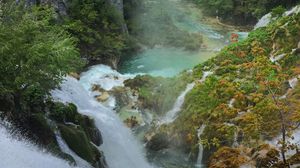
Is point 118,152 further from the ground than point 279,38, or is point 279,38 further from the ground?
point 279,38

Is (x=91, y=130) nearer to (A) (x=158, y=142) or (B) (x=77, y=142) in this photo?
(B) (x=77, y=142)

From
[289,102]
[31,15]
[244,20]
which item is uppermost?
[31,15]

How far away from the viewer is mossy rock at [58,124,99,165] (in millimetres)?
15125

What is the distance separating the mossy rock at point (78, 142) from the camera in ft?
49.6

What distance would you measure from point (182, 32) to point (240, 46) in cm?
1385

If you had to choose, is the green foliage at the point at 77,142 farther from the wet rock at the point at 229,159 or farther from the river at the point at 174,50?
the river at the point at 174,50

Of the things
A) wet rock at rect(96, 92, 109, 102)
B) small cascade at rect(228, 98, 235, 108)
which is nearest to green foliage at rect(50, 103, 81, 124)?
wet rock at rect(96, 92, 109, 102)

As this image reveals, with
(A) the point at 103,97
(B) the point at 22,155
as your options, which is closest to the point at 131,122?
(A) the point at 103,97

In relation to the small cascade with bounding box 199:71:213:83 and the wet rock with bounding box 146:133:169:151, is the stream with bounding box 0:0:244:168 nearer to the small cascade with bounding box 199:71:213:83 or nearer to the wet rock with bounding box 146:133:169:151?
the wet rock with bounding box 146:133:169:151

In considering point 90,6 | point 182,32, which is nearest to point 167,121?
point 90,6

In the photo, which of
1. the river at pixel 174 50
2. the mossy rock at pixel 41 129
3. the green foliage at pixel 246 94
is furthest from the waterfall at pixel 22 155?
the river at pixel 174 50

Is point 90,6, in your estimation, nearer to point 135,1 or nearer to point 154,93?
point 135,1

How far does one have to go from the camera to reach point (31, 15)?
13891 millimetres

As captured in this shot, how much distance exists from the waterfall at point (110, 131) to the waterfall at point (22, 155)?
523 centimetres
